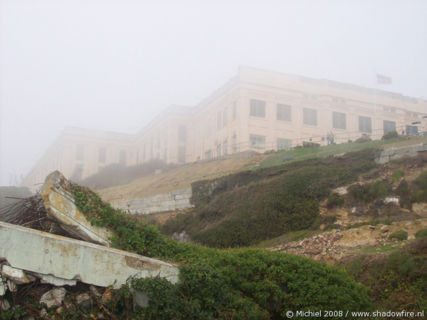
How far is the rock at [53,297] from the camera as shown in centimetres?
609

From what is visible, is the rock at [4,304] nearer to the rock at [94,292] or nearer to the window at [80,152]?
the rock at [94,292]

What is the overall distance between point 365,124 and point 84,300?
37.4 m

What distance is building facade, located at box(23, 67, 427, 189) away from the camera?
121ft

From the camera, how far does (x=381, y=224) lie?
14.1 m

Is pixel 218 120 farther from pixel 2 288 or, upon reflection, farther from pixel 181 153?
pixel 2 288

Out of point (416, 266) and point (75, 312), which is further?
point (416, 266)

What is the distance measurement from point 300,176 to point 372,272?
8.98m

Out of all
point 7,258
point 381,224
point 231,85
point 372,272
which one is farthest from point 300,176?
point 231,85

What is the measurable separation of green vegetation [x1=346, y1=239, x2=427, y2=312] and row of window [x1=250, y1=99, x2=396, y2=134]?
27.3m

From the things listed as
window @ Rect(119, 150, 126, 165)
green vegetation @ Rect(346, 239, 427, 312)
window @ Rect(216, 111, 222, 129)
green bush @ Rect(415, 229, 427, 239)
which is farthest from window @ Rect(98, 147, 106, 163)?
green vegetation @ Rect(346, 239, 427, 312)

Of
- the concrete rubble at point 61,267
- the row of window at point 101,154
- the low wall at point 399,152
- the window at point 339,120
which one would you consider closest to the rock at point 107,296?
the concrete rubble at point 61,267

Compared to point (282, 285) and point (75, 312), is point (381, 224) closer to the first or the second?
point (282, 285)

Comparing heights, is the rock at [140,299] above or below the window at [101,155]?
below

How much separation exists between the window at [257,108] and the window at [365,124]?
30.5 feet
